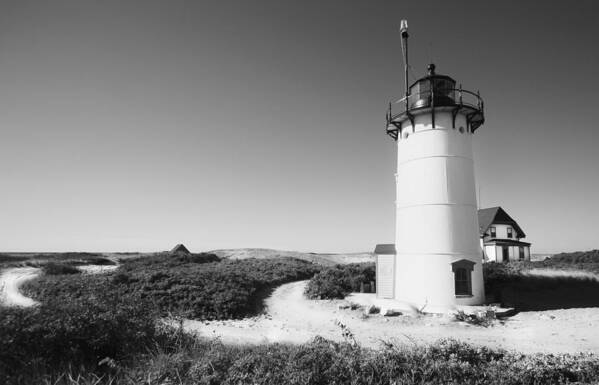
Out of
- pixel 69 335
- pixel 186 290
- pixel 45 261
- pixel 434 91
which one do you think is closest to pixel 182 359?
pixel 69 335

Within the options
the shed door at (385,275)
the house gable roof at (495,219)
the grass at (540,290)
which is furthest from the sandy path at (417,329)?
the house gable roof at (495,219)

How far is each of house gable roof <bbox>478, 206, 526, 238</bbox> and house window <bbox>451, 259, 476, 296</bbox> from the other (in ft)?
72.5

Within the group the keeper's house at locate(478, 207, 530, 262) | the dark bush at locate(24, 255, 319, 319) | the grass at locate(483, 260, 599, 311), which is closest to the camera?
the dark bush at locate(24, 255, 319, 319)

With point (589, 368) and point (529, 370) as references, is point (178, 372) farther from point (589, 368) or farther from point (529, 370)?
point (589, 368)

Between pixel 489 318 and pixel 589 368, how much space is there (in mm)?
6313

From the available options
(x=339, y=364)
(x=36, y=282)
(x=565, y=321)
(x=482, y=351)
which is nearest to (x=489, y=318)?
(x=565, y=321)

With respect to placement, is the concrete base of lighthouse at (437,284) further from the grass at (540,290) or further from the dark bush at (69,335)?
the dark bush at (69,335)

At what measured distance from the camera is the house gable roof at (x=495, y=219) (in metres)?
33.9

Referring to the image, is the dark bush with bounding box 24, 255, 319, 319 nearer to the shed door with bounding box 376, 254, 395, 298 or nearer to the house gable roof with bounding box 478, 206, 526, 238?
the shed door with bounding box 376, 254, 395, 298

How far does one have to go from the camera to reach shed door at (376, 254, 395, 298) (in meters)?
16.5

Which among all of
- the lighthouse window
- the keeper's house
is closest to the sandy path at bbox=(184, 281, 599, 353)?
the lighthouse window

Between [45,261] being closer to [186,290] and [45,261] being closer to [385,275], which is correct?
[186,290]

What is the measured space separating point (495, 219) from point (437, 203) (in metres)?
24.1

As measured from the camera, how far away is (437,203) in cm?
1484
